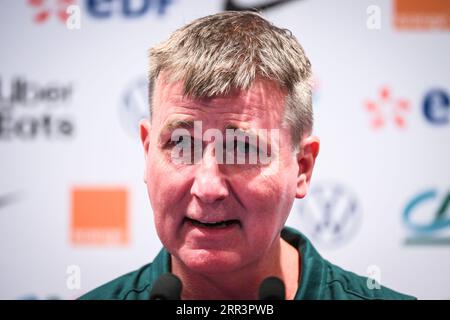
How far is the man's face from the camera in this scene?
106cm

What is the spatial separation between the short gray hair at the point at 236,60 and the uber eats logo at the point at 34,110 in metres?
0.56

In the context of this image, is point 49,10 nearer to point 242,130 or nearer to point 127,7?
point 127,7

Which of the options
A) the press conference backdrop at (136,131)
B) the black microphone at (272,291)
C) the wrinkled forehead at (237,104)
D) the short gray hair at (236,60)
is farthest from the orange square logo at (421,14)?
the black microphone at (272,291)

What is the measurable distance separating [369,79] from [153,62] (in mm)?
758

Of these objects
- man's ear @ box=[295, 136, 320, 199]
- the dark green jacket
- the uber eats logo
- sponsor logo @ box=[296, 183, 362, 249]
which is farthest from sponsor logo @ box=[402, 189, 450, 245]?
the uber eats logo

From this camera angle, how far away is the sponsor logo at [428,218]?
1607 millimetres

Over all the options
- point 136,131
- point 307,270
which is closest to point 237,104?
point 307,270

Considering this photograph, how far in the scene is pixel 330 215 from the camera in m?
1.62

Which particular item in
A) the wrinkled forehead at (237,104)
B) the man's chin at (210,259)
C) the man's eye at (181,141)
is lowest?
the man's chin at (210,259)

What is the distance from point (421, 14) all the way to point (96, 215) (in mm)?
1219

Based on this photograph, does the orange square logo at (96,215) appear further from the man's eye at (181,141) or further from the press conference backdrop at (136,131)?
the man's eye at (181,141)

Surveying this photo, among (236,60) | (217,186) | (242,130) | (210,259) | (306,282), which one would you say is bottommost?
(306,282)

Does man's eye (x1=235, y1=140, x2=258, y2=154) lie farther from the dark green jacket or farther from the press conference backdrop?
the press conference backdrop

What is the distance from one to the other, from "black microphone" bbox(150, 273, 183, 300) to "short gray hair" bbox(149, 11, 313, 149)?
0.37 meters
